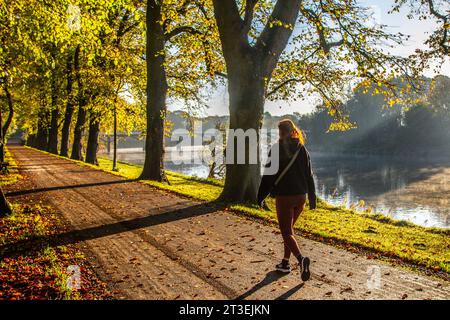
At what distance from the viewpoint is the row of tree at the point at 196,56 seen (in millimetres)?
11773

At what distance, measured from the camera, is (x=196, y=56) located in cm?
1627

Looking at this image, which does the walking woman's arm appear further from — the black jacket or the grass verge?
the grass verge

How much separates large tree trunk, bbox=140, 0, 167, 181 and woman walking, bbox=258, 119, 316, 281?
13.2 meters

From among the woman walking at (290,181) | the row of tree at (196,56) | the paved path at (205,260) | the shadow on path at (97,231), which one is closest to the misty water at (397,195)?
the row of tree at (196,56)

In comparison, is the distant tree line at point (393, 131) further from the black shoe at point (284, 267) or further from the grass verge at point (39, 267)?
the black shoe at point (284, 267)

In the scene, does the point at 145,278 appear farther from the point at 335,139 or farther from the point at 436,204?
the point at 335,139

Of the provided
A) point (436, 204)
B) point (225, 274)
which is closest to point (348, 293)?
point (225, 274)

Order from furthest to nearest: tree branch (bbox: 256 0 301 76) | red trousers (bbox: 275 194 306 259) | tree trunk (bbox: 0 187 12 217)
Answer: tree branch (bbox: 256 0 301 76), tree trunk (bbox: 0 187 12 217), red trousers (bbox: 275 194 306 259)

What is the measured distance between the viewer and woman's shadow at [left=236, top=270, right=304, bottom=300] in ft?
16.1

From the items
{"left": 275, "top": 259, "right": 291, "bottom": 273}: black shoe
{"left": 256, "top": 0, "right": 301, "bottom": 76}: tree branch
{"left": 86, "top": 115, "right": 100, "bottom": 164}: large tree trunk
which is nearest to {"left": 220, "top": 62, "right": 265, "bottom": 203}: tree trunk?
{"left": 256, "top": 0, "right": 301, "bottom": 76}: tree branch

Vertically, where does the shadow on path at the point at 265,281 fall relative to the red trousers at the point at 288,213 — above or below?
below

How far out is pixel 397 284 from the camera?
5.43m

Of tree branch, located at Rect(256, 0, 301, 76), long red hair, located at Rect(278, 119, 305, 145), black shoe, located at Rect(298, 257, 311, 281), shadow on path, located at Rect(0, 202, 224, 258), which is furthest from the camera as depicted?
tree branch, located at Rect(256, 0, 301, 76)

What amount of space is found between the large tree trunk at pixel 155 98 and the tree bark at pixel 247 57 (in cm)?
680
